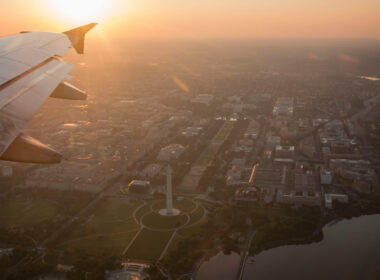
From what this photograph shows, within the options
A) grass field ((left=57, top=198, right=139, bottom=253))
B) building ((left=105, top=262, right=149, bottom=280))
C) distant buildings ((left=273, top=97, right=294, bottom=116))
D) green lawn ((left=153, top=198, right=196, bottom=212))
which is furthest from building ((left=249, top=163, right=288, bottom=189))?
distant buildings ((left=273, top=97, right=294, bottom=116))

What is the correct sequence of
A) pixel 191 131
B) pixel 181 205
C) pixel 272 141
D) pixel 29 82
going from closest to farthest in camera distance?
pixel 29 82 < pixel 181 205 < pixel 272 141 < pixel 191 131

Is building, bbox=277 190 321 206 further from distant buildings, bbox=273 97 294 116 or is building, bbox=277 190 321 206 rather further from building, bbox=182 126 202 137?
distant buildings, bbox=273 97 294 116

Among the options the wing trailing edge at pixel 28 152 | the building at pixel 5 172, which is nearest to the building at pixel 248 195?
the building at pixel 5 172

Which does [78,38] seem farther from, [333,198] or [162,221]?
[333,198]

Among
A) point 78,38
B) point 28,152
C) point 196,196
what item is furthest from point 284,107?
point 28,152

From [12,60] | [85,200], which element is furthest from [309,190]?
[12,60]

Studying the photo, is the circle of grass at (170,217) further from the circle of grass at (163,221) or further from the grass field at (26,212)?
the grass field at (26,212)

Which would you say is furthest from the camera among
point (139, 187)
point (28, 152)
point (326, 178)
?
point (326, 178)
